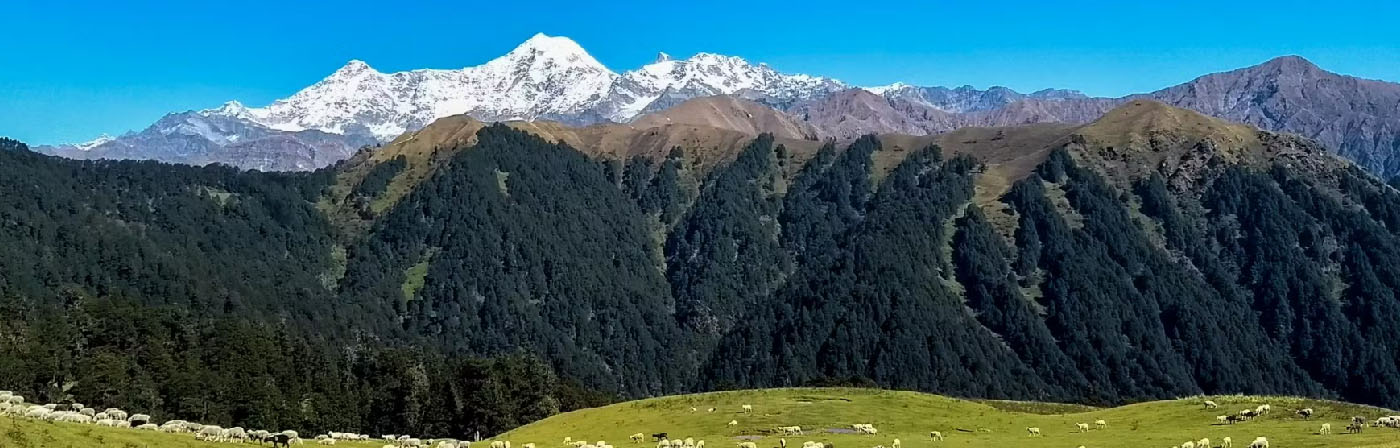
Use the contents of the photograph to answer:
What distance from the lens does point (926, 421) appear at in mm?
94625

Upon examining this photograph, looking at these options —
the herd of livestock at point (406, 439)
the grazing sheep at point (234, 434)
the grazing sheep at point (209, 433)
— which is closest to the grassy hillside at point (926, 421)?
the herd of livestock at point (406, 439)

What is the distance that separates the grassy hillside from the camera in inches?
2781

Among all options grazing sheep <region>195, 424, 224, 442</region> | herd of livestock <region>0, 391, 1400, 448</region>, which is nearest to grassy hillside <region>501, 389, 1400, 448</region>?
herd of livestock <region>0, 391, 1400, 448</region>

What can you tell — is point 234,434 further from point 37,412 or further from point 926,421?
point 926,421

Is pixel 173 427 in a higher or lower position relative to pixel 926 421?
higher

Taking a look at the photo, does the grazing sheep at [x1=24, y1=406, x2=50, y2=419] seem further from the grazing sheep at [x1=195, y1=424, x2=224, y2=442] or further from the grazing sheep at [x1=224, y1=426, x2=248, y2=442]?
the grazing sheep at [x1=224, y1=426, x2=248, y2=442]

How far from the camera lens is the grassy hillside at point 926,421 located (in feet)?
232

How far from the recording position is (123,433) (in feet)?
198

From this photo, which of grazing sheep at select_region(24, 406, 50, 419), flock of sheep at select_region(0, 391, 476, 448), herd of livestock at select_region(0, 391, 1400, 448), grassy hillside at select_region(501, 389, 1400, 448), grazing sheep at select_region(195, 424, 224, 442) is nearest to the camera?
herd of livestock at select_region(0, 391, 1400, 448)

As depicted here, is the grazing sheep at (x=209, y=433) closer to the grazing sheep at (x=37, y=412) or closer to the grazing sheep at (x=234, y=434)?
the grazing sheep at (x=234, y=434)

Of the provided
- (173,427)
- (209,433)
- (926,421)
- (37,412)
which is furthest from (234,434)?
(926,421)

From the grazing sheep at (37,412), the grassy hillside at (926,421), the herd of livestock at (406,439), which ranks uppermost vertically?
the grazing sheep at (37,412)

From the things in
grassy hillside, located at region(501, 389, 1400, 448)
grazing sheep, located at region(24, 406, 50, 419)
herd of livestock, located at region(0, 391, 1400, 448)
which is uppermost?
grazing sheep, located at region(24, 406, 50, 419)

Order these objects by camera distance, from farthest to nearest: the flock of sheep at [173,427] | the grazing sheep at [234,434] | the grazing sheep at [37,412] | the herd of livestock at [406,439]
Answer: the grazing sheep at [234,434] → the flock of sheep at [173,427] → the grazing sheep at [37,412] → the herd of livestock at [406,439]
